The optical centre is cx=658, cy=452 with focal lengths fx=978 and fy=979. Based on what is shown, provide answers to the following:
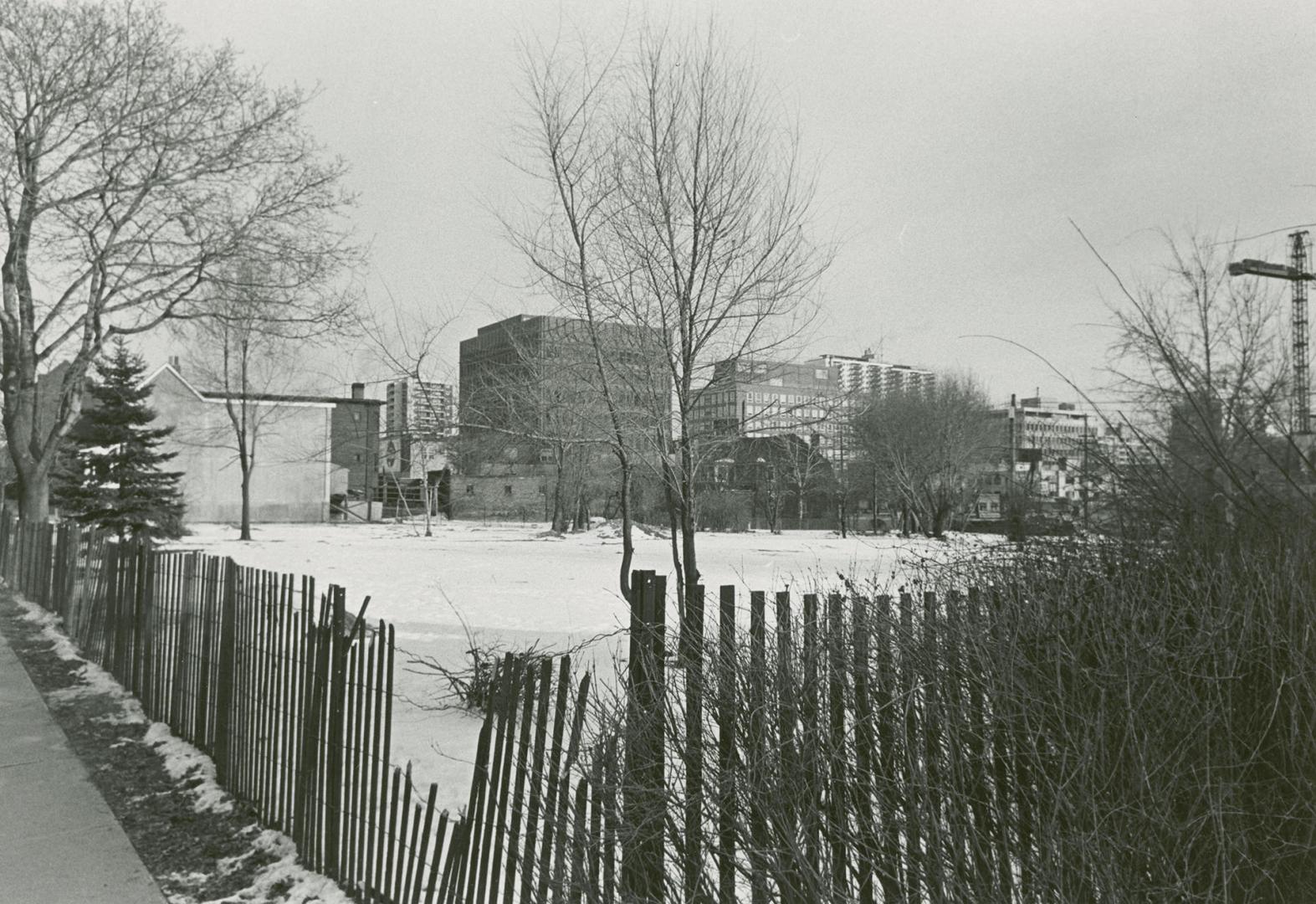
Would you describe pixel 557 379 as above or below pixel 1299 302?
above

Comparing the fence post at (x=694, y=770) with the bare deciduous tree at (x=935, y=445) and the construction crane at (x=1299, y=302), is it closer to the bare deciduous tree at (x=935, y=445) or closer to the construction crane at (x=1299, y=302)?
the construction crane at (x=1299, y=302)

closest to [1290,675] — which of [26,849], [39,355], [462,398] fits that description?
[26,849]

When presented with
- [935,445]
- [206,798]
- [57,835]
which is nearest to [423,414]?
[206,798]

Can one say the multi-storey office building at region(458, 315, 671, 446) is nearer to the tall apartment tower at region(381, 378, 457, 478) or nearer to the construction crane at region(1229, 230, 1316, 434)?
the tall apartment tower at region(381, 378, 457, 478)

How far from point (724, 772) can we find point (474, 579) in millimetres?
16474

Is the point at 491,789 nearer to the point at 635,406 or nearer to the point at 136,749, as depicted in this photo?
the point at 136,749

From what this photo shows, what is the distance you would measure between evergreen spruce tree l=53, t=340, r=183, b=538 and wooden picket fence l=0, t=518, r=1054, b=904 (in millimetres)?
24092

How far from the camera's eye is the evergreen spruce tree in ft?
86.6

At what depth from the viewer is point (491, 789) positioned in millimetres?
3467

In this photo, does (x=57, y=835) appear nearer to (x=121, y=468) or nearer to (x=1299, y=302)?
(x=1299, y=302)

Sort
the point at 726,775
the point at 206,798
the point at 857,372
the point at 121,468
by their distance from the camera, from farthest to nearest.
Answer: the point at 121,468 < the point at 857,372 < the point at 206,798 < the point at 726,775

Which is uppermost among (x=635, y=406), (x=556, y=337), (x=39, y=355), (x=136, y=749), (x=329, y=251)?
(x=329, y=251)

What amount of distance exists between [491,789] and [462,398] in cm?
844

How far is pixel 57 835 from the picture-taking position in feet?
17.2
